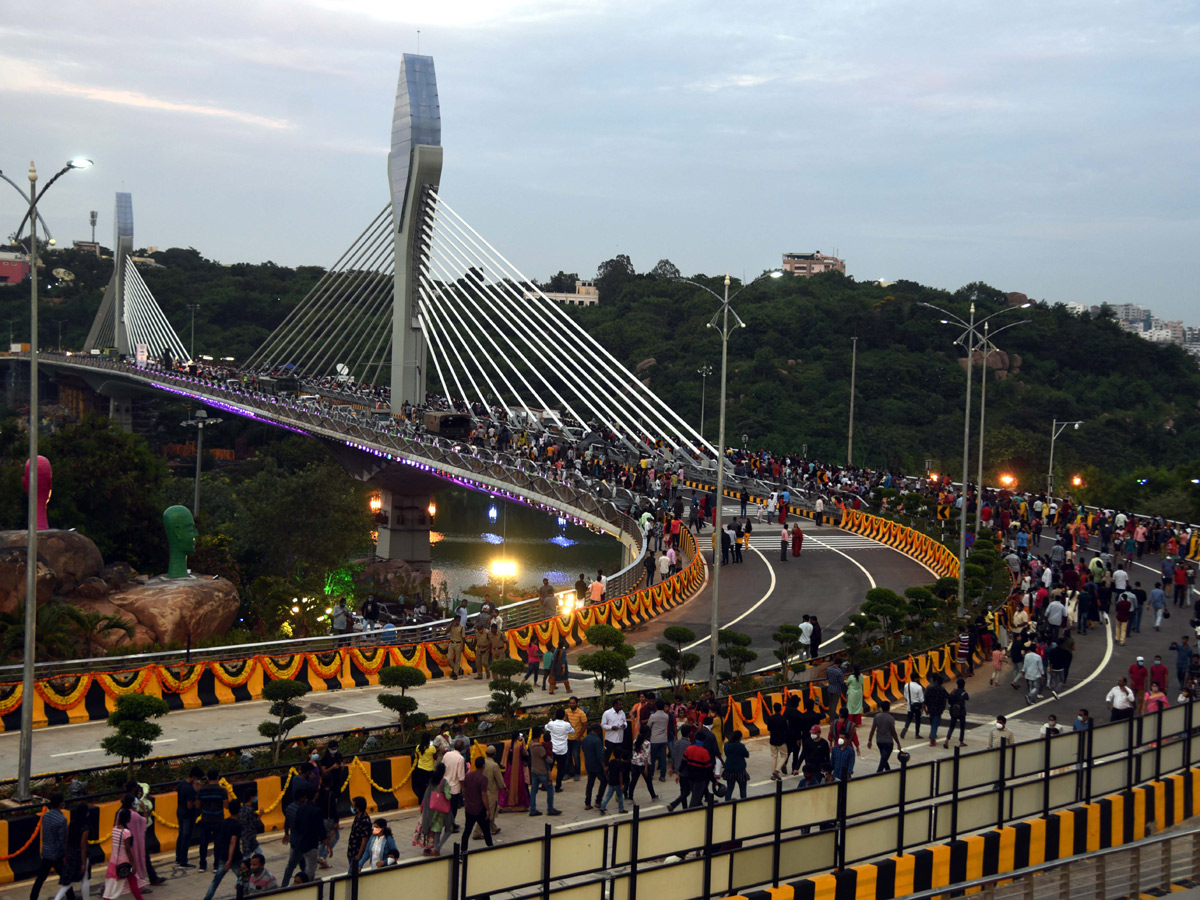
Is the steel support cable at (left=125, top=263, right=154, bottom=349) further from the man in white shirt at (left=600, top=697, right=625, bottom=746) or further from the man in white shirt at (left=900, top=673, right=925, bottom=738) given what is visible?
the man in white shirt at (left=600, top=697, right=625, bottom=746)

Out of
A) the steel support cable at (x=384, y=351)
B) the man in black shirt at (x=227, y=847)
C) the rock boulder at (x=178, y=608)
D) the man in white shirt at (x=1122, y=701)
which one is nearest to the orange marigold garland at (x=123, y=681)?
the rock boulder at (x=178, y=608)

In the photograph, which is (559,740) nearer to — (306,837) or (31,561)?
(306,837)

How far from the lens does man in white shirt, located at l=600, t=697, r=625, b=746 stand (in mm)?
18375

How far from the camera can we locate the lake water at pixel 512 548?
70.0 meters

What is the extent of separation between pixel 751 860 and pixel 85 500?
3714 cm

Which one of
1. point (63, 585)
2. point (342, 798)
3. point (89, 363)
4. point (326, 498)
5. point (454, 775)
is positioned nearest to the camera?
point (454, 775)

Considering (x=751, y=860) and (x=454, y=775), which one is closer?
(x=751, y=860)

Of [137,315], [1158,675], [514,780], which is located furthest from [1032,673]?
[137,315]

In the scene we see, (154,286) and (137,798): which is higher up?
(154,286)

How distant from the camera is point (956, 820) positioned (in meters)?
14.9

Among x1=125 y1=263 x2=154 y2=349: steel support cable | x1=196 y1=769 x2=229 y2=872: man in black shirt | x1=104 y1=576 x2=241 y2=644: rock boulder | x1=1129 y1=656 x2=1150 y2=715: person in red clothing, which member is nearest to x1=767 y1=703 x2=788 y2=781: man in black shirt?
x1=1129 y1=656 x2=1150 y2=715: person in red clothing

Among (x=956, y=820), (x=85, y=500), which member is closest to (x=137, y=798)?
(x=956, y=820)

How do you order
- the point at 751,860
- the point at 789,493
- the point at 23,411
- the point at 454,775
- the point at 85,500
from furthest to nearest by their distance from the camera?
the point at 23,411 → the point at 789,493 → the point at 85,500 → the point at 454,775 → the point at 751,860

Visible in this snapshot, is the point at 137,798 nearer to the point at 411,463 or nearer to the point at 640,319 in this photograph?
the point at 411,463
